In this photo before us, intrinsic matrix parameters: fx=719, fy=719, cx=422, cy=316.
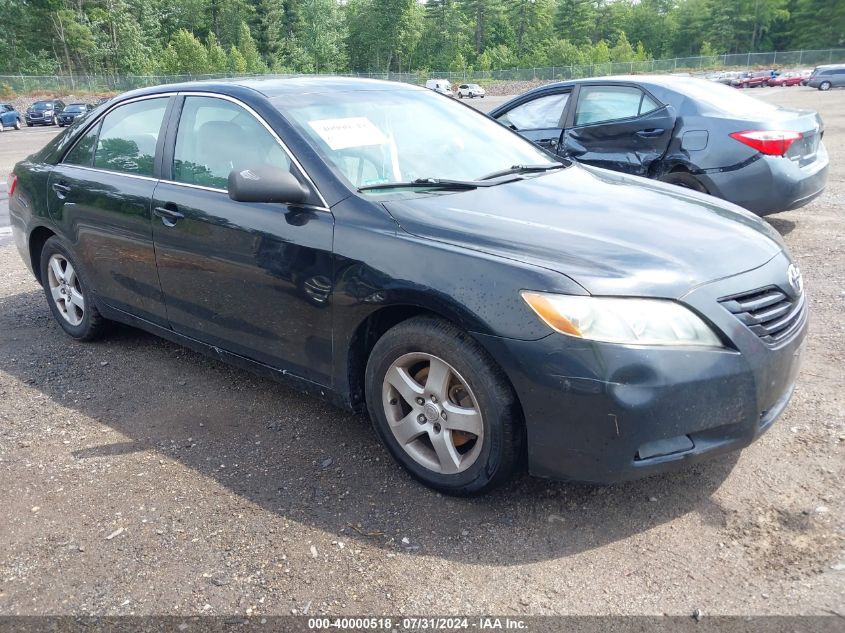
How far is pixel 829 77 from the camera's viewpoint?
150ft

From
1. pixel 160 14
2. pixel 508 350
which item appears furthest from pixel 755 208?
pixel 160 14

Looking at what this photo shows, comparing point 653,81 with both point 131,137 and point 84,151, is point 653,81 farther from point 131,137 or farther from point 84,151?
point 84,151

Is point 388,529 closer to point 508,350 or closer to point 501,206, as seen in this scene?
point 508,350

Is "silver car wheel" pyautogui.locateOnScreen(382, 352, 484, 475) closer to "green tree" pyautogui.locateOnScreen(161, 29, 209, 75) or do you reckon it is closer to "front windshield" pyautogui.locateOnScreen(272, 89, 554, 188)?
"front windshield" pyautogui.locateOnScreen(272, 89, 554, 188)

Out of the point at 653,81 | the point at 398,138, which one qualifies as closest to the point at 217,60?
the point at 653,81

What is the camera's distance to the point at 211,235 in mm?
3625

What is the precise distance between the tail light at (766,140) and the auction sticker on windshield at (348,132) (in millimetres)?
4269

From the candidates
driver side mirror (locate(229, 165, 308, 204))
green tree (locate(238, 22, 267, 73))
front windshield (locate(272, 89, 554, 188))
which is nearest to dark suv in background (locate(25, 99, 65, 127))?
front windshield (locate(272, 89, 554, 188))

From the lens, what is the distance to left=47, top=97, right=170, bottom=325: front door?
409 centimetres

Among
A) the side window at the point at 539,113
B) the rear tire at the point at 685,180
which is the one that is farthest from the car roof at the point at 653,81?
the rear tire at the point at 685,180

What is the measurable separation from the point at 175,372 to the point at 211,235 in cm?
123

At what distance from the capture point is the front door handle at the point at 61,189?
15.2ft

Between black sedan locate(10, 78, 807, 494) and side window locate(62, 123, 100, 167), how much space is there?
0.09m

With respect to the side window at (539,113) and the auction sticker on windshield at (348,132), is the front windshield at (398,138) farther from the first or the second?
the side window at (539,113)
